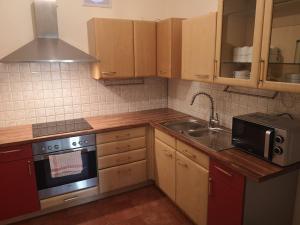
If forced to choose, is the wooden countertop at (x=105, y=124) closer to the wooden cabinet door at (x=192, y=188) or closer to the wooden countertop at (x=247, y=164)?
the wooden cabinet door at (x=192, y=188)

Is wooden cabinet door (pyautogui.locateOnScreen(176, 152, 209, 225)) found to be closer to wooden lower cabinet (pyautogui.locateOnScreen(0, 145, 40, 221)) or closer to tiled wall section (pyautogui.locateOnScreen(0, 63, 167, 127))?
tiled wall section (pyautogui.locateOnScreen(0, 63, 167, 127))

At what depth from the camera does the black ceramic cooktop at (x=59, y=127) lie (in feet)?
7.73

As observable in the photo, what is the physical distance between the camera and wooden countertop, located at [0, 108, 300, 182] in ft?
4.97

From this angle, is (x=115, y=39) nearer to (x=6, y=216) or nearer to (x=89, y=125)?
(x=89, y=125)

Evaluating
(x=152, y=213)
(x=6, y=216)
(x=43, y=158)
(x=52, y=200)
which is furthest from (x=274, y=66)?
(x=6, y=216)

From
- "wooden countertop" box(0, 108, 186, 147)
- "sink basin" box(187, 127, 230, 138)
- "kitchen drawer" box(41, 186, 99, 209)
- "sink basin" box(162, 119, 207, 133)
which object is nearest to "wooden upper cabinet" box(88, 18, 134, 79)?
"wooden countertop" box(0, 108, 186, 147)

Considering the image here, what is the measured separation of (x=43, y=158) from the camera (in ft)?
7.50

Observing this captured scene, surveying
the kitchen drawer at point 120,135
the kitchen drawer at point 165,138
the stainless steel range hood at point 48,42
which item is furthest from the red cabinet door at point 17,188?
the kitchen drawer at point 165,138

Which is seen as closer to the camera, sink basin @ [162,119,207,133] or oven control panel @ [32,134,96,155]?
oven control panel @ [32,134,96,155]

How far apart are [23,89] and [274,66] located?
238 centimetres

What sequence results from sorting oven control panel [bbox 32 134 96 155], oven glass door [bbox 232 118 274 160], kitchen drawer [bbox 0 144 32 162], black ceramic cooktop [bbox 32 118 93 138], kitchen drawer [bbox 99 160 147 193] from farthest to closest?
kitchen drawer [bbox 99 160 147 193]
black ceramic cooktop [bbox 32 118 93 138]
oven control panel [bbox 32 134 96 155]
kitchen drawer [bbox 0 144 32 162]
oven glass door [bbox 232 118 274 160]

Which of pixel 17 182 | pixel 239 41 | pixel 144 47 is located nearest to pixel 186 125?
pixel 144 47

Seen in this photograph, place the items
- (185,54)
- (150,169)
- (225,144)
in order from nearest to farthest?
(225,144)
(185,54)
(150,169)

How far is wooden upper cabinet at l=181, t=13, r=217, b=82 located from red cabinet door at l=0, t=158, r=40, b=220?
176cm
